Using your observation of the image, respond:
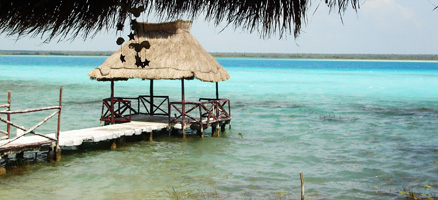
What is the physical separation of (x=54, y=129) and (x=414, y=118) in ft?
43.0

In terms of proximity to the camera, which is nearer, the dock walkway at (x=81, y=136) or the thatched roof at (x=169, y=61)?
the dock walkway at (x=81, y=136)

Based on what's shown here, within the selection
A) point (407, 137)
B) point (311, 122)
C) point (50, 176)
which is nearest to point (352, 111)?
point (311, 122)

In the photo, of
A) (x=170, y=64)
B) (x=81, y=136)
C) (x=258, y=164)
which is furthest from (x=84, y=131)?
(x=258, y=164)

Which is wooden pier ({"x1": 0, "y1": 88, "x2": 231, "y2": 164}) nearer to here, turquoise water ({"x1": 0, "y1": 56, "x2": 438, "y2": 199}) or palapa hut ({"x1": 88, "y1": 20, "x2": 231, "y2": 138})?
palapa hut ({"x1": 88, "y1": 20, "x2": 231, "y2": 138})

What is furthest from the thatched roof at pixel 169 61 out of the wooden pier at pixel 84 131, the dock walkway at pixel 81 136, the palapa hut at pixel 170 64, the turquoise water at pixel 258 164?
the turquoise water at pixel 258 164

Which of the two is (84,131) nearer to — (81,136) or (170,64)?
(81,136)

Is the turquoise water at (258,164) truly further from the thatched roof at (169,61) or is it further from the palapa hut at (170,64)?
the thatched roof at (169,61)

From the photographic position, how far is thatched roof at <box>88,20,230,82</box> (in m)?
12.8

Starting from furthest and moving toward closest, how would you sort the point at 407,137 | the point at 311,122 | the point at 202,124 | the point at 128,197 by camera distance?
1. the point at 311,122
2. the point at 407,137
3. the point at 202,124
4. the point at 128,197

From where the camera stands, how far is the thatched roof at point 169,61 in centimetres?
1284

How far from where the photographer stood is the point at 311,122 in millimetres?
18594

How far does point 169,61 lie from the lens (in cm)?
1298

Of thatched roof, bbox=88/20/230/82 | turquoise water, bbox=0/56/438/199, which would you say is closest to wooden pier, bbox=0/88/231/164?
turquoise water, bbox=0/56/438/199

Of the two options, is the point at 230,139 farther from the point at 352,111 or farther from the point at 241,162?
the point at 352,111
